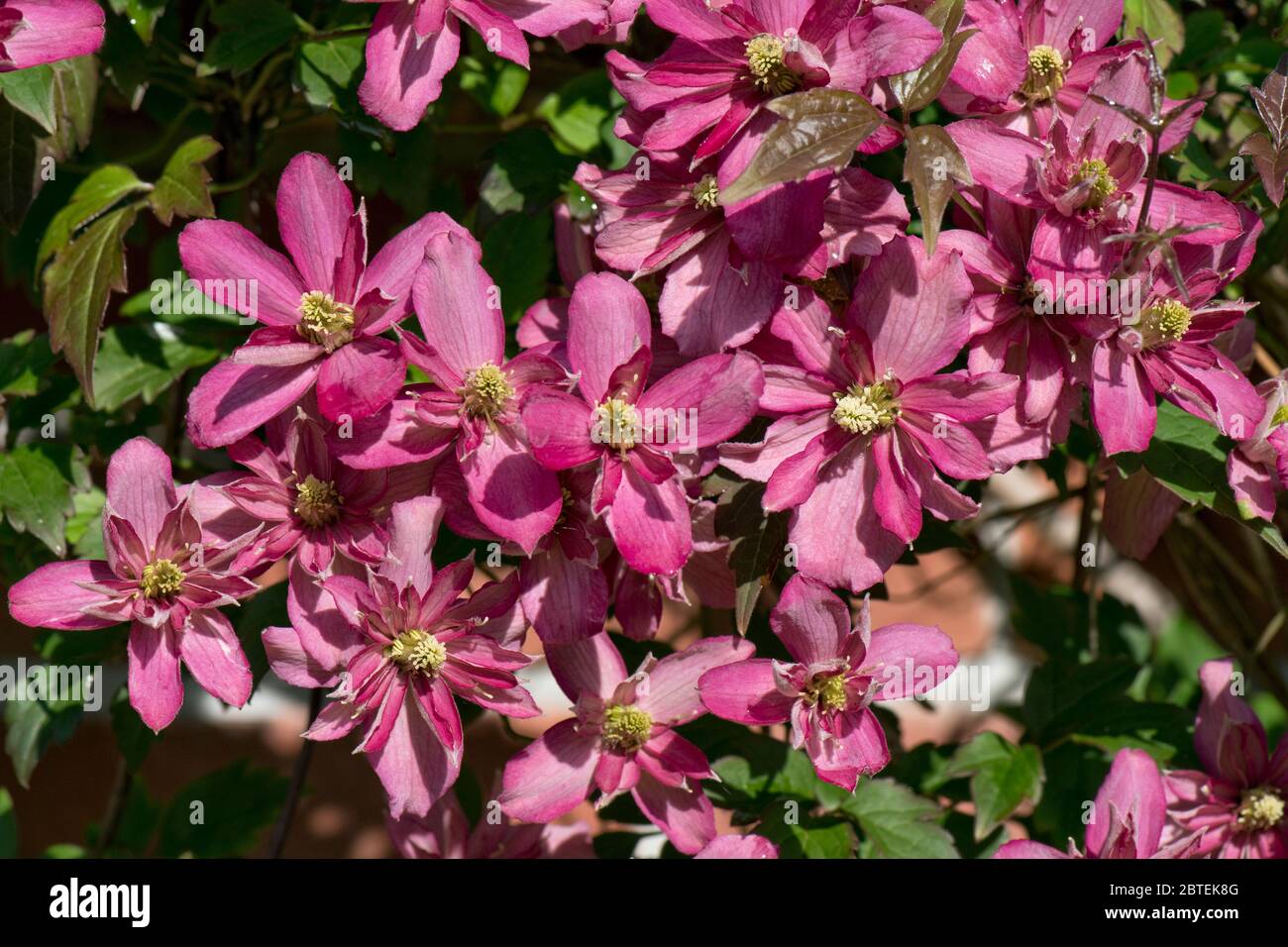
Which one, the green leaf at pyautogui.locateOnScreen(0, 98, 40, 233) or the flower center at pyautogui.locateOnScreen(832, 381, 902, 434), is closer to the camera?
the flower center at pyautogui.locateOnScreen(832, 381, 902, 434)

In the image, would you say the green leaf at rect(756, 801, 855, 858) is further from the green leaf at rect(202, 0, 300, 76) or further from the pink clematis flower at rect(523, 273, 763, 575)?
the green leaf at rect(202, 0, 300, 76)

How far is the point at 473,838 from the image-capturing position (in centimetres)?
101

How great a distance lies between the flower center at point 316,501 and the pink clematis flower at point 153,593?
5cm

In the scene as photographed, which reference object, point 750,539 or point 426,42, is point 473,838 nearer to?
point 750,539

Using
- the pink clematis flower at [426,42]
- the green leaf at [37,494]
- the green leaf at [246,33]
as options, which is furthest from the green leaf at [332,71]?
the green leaf at [37,494]

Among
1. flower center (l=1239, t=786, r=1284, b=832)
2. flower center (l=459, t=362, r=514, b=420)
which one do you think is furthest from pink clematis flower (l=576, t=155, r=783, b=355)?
flower center (l=1239, t=786, r=1284, b=832)

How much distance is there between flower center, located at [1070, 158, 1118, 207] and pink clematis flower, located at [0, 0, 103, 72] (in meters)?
0.63

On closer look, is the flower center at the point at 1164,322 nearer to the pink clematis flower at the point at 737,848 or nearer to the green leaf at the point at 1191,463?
the green leaf at the point at 1191,463

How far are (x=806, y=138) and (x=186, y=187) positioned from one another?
50cm

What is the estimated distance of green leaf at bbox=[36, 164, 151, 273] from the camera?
92 cm

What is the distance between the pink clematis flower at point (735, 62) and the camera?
27.6 inches
